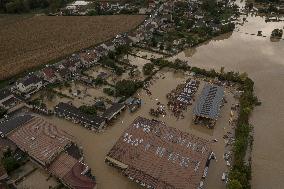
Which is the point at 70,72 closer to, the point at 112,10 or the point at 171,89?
the point at 171,89

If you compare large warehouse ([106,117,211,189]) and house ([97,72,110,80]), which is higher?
house ([97,72,110,80])

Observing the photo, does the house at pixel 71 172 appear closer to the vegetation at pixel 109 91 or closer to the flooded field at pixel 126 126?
the flooded field at pixel 126 126

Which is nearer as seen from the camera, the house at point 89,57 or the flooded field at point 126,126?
the flooded field at point 126,126

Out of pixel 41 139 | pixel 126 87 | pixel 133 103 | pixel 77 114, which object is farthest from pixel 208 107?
pixel 41 139

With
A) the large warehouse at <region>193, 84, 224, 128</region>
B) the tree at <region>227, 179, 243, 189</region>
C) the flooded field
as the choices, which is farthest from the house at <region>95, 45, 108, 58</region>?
the tree at <region>227, 179, 243, 189</region>

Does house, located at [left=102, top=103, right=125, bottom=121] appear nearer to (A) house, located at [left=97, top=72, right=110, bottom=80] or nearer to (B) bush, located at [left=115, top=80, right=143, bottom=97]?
(B) bush, located at [left=115, top=80, right=143, bottom=97]

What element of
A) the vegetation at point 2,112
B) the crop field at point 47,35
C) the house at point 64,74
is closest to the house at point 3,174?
the vegetation at point 2,112
